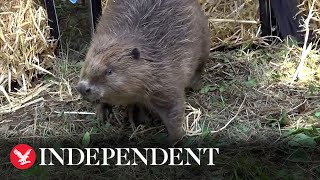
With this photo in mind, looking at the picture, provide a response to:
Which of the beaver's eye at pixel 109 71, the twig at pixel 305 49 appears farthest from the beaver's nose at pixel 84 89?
the twig at pixel 305 49

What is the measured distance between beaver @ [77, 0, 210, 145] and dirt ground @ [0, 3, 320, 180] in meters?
0.19

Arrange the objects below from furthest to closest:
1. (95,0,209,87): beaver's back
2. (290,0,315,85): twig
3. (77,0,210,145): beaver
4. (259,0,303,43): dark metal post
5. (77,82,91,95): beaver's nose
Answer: (259,0,303,43): dark metal post, (290,0,315,85): twig, (95,0,209,87): beaver's back, (77,0,210,145): beaver, (77,82,91,95): beaver's nose

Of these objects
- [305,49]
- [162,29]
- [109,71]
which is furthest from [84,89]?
[305,49]

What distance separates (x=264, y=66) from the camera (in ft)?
15.5

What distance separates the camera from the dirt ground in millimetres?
3559

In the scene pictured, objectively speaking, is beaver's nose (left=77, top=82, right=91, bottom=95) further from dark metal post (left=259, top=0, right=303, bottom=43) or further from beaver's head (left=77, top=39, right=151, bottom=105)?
dark metal post (left=259, top=0, right=303, bottom=43)

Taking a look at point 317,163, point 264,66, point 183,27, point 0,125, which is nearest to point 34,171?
point 0,125

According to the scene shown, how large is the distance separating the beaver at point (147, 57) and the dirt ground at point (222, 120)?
19 centimetres

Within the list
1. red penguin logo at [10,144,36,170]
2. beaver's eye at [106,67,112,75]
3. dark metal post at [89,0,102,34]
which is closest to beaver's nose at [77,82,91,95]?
beaver's eye at [106,67,112,75]

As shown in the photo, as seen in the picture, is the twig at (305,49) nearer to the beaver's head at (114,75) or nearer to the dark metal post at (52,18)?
the beaver's head at (114,75)

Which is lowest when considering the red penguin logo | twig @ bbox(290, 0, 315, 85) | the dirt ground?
the red penguin logo

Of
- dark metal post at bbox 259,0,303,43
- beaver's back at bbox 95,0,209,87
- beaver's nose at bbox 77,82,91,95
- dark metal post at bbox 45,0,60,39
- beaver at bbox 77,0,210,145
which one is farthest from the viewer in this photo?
dark metal post at bbox 259,0,303,43

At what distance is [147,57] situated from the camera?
3.77m

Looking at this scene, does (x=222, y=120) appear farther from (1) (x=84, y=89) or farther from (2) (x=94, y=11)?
(2) (x=94, y=11)
